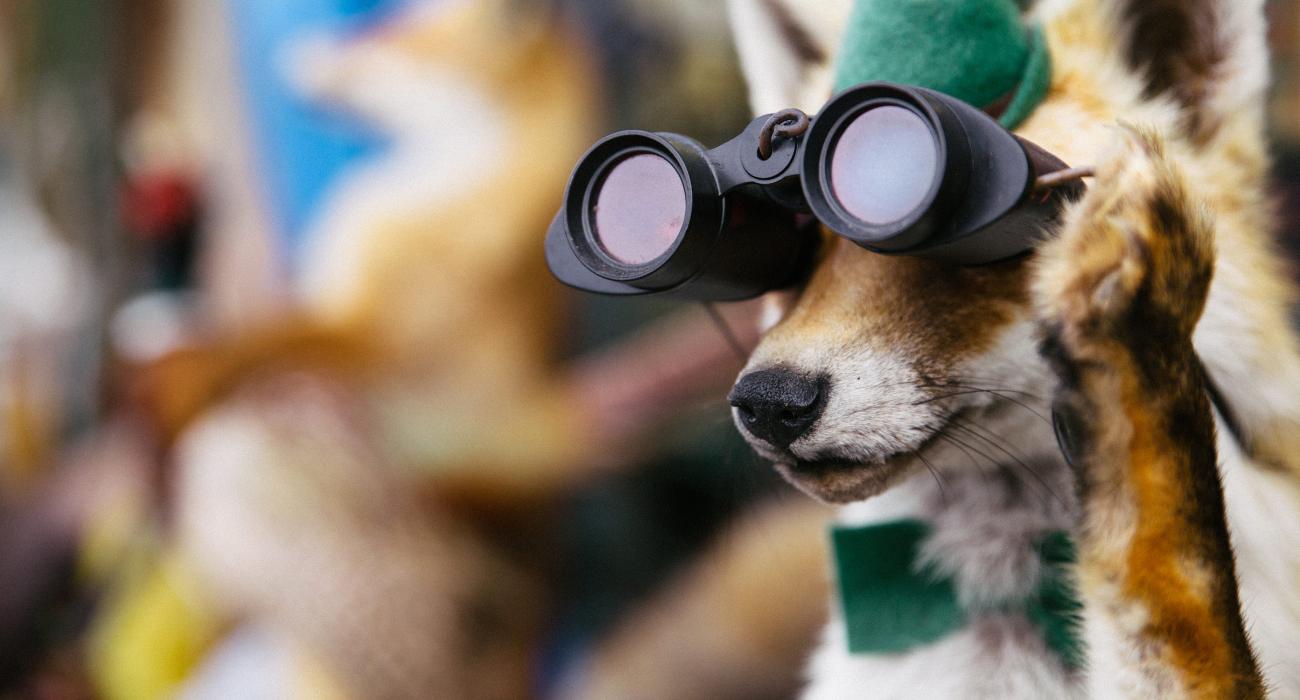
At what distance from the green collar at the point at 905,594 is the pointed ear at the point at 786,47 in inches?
9.1

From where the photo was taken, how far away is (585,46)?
1.31 meters

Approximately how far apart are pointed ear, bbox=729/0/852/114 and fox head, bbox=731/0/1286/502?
0.11 meters

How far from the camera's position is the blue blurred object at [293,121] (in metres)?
1.43

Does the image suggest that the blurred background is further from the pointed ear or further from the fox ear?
the fox ear

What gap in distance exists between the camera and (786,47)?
1.90 feet

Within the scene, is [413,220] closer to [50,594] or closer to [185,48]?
[50,594]

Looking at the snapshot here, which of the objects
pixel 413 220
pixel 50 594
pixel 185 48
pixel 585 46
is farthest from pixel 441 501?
pixel 185 48

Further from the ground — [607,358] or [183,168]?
[183,168]

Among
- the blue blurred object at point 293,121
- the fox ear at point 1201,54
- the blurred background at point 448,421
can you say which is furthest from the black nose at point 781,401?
the blue blurred object at point 293,121

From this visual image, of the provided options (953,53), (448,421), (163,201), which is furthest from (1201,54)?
(163,201)

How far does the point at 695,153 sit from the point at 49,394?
2.39 meters

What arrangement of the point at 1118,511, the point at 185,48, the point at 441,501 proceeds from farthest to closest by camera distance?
the point at 185,48, the point at 441,501, the point at 1118,511

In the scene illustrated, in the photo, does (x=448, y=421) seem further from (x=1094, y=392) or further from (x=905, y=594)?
(x=1094, y=392)

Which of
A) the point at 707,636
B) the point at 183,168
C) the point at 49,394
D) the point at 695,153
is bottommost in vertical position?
the point at 49,394
